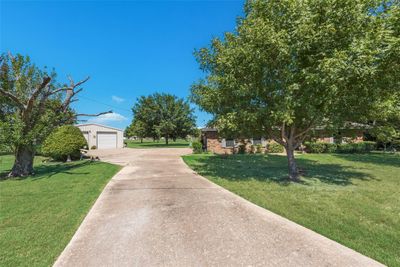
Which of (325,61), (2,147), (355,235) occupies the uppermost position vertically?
(325,61)

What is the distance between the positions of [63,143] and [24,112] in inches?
228

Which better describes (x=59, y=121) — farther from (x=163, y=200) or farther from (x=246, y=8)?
(x=246, y=8)

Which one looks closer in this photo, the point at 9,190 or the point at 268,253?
the point at 268,253

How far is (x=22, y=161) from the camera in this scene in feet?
32.9

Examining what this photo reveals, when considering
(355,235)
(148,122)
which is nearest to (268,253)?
(355,235)

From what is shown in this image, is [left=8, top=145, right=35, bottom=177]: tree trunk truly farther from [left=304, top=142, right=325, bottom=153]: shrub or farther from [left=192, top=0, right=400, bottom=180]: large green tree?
[left=304, top=142, right=325, bottom=153]: shrub

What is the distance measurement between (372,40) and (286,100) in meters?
2.52

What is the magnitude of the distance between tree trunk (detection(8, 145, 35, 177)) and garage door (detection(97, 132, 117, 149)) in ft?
A: 70.7

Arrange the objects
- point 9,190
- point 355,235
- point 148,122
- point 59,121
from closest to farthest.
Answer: point 355,235 → point 9,190 → point 59,121 → point 148,122

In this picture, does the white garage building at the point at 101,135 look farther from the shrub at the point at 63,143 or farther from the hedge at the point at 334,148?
the hedge at the point at 334,148

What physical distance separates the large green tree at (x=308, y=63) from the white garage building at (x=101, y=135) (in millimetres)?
26987

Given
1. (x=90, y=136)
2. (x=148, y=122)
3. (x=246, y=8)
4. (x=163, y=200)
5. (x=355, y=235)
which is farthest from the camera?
(x=148, y=122)

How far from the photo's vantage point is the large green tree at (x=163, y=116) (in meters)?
35.5

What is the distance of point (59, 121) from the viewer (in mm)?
11039
